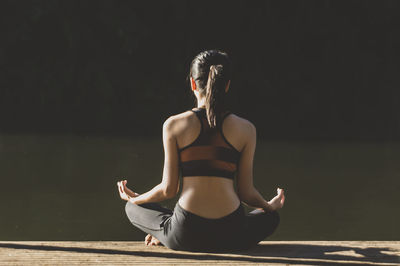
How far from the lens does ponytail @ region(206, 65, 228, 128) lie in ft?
5.86

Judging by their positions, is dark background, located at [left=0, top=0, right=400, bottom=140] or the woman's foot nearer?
the woman's foot

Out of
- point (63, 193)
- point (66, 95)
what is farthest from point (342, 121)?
point (63, 193)

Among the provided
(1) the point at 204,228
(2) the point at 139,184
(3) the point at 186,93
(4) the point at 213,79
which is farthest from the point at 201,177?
(3) the point at 186,93

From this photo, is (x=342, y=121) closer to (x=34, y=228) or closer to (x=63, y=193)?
(x=63, y=193)

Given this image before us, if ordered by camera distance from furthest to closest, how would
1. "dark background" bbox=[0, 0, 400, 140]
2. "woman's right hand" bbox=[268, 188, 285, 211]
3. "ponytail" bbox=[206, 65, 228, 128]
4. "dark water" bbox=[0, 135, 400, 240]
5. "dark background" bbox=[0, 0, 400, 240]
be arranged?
"dark background" bbox=[0, 0, 400, 140], "dark background" bbox=[0, 0, 400, 240], "dark water" bbox=[0, 135, 400, 240], "woman's right hand" bbox=[268, 188, 285, 211], "ponytail" bbox=[206, 65, 228, 128]

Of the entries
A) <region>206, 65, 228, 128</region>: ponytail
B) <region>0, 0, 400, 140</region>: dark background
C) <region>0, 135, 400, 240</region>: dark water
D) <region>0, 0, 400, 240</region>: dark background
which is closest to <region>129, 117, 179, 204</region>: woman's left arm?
<region>206, 65, 228, 128</region>: ponytail

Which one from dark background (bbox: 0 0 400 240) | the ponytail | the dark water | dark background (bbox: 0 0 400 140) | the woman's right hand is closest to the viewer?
the ponytail

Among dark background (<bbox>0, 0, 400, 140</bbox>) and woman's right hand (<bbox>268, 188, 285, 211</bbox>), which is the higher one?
dark background (<bbox>0, 0, 400, 140</bbox>)

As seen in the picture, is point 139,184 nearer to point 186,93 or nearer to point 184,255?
point 184,255

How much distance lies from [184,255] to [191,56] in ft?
32.4

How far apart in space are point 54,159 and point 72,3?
18.5 feet

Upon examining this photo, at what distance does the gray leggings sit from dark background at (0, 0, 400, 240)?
1938 millimetres

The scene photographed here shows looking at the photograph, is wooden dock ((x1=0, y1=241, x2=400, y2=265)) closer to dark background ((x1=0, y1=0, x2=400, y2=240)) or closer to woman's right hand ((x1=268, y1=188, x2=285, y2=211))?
woman's right hand ((x1=268, y1=188, x2=285, y2=211))

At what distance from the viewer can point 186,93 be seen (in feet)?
35.4
